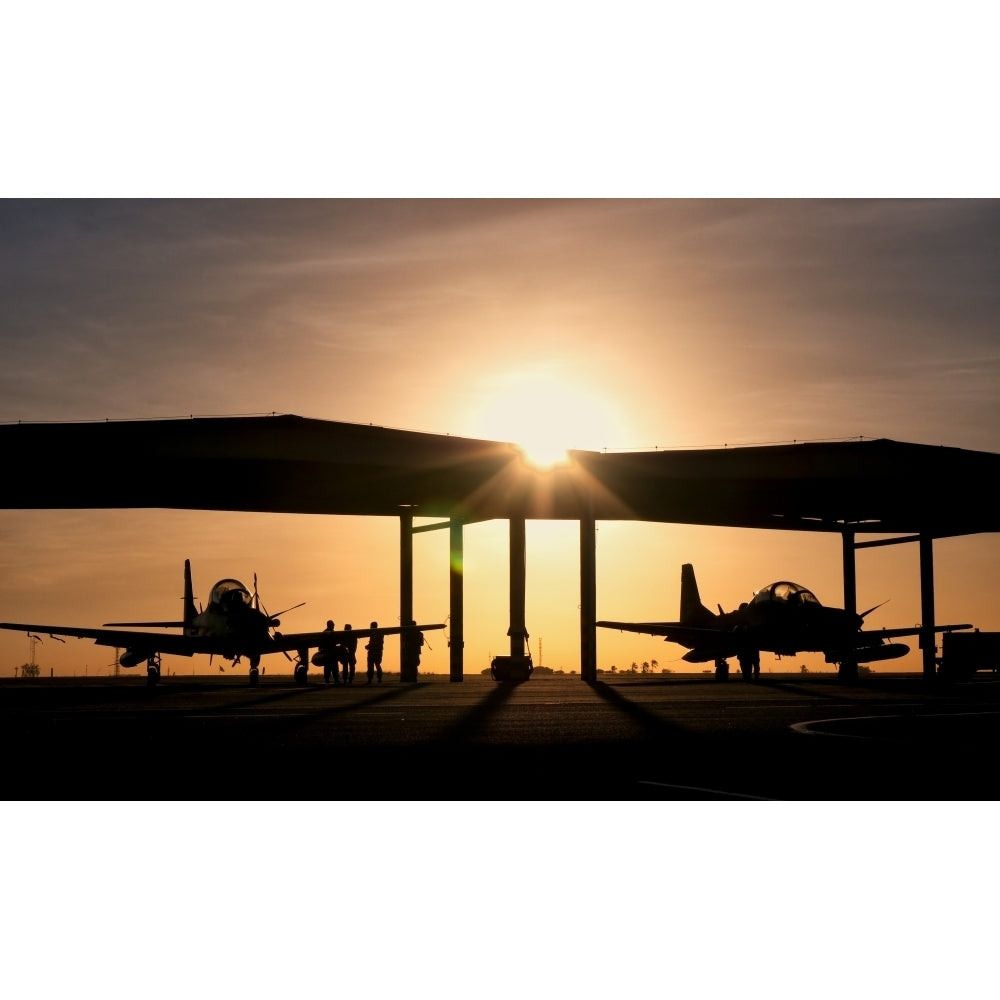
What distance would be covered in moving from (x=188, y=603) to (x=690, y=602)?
22.5 m

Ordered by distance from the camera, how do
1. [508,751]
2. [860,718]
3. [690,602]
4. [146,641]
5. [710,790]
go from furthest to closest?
1. [690,602]
2. [146,641]
3. [860,718]
4. [508,751]
5. [710,790]

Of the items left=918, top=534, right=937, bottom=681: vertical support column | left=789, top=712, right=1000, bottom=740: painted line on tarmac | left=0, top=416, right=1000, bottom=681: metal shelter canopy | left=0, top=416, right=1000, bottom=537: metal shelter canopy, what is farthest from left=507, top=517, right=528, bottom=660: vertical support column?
left=789, top=712, right=1000, bottom=740: painted line on tarmac

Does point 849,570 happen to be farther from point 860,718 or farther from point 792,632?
point 860,718

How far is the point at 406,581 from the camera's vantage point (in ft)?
173

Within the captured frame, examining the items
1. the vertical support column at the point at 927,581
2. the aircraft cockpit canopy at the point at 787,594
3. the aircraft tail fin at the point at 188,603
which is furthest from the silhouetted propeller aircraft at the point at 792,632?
the aircraft tail fin at the point at 188,603

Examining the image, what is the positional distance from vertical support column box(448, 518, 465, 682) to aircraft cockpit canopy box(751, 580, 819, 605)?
13.6 metres

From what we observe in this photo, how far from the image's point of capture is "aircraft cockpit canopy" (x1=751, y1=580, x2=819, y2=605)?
140 ft

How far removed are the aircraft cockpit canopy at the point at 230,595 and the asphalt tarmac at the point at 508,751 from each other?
12.5 meters

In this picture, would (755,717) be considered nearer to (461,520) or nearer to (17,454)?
(17,454)

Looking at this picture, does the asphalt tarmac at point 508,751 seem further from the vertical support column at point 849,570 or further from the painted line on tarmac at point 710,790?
the vertical support column at point 849,570

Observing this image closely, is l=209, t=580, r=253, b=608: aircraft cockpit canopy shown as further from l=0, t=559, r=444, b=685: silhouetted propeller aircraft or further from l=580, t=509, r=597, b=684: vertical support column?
l=580, t=509, r=597, b=684: vertical support column

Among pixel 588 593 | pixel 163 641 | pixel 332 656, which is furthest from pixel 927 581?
pixel 163 641

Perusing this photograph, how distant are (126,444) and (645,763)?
1032 inches

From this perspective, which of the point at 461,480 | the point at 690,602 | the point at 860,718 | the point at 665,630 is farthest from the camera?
the point at 690,602
